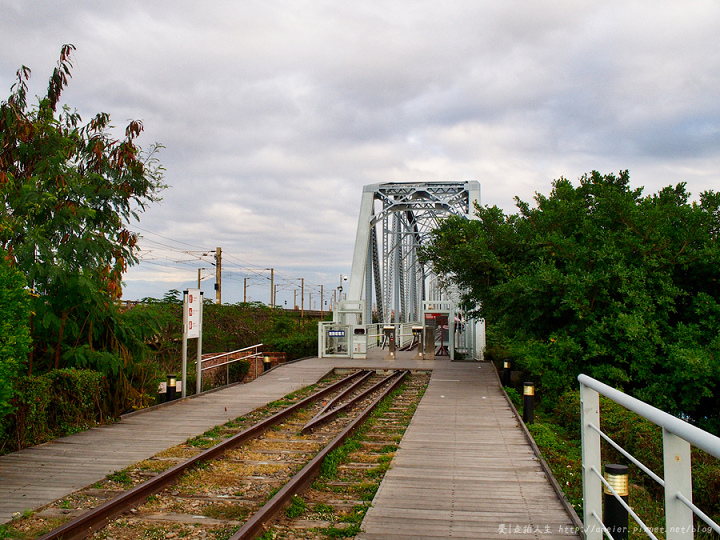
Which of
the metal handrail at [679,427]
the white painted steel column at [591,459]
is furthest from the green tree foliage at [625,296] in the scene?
the metal handrail at [679,427]

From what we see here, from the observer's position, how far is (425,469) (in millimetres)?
6254

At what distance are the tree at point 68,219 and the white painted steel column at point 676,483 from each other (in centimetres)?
682

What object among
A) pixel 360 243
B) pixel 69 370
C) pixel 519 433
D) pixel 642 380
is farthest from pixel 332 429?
pixel 360 243

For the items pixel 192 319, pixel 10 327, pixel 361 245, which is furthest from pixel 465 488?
pixel 361 245

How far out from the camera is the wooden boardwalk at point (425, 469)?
462 cm

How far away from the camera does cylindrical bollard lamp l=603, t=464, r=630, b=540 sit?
3156mm

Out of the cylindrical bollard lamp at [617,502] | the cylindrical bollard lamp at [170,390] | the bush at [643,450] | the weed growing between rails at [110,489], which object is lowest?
the bush at [643,450]

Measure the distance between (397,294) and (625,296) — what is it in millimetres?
29100

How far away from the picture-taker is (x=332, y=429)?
347 inches

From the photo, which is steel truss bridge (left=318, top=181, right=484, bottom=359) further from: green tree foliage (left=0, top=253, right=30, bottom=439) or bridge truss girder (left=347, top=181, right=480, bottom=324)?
green tree foliage (left=0, top=253, right=30, bottom=439)

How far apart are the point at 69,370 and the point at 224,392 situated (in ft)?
15.8

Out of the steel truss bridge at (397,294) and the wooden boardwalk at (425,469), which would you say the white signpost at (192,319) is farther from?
the steel truss bridge at (397,294)

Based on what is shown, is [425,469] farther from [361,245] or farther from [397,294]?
[397,294]

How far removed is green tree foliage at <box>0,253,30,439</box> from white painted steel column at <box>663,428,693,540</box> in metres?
5.55
